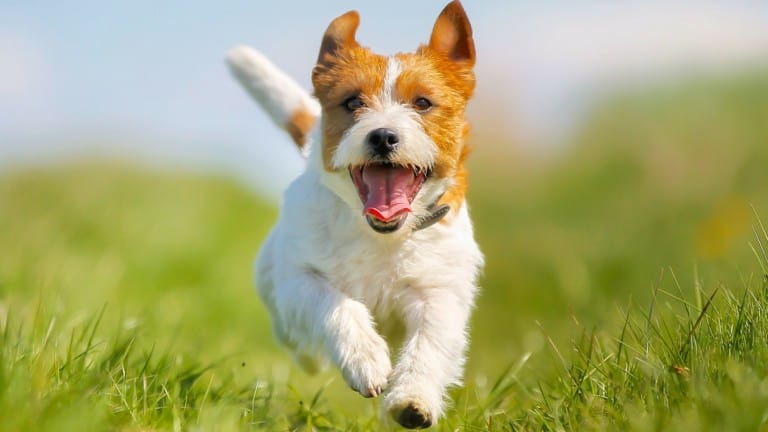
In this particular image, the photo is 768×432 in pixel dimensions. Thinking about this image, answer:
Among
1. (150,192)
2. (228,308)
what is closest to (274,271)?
(228,308)

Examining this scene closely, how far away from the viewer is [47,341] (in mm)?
3701

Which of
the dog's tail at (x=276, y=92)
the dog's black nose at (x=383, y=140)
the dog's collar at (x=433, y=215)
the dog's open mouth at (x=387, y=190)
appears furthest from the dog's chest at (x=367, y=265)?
the dog's tail at (x=276, y=92)

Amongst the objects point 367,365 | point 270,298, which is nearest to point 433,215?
point 367,365

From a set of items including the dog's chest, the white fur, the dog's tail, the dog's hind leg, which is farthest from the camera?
the dog's tail

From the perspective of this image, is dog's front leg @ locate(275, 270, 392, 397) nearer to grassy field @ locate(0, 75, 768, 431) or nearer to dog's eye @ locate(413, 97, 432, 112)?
grassy field @ locate(0, 75, 768, 431)

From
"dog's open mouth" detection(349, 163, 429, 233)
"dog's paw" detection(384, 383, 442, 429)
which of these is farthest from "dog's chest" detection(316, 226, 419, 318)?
"dog's paw" detection(384, 383, 442, 429)

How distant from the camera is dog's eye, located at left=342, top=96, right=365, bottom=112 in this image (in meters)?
4.07

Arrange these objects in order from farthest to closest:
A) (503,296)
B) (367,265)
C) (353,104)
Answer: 1. (503,296)
2. (367,265)
3. (353,104)

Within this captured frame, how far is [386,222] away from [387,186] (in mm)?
152

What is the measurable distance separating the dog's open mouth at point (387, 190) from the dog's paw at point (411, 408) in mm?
667

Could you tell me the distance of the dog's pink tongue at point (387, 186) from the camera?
392 cm

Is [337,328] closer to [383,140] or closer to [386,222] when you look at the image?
[386,222]

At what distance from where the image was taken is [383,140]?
380 cm

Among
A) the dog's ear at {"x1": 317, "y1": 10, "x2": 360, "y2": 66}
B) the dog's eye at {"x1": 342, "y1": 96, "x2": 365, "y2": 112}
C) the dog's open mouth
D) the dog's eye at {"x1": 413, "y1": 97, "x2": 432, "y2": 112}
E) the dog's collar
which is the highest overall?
the dog's ear at {"x1": 317, "y1": 10, "x2": 360, "y2": 66}
